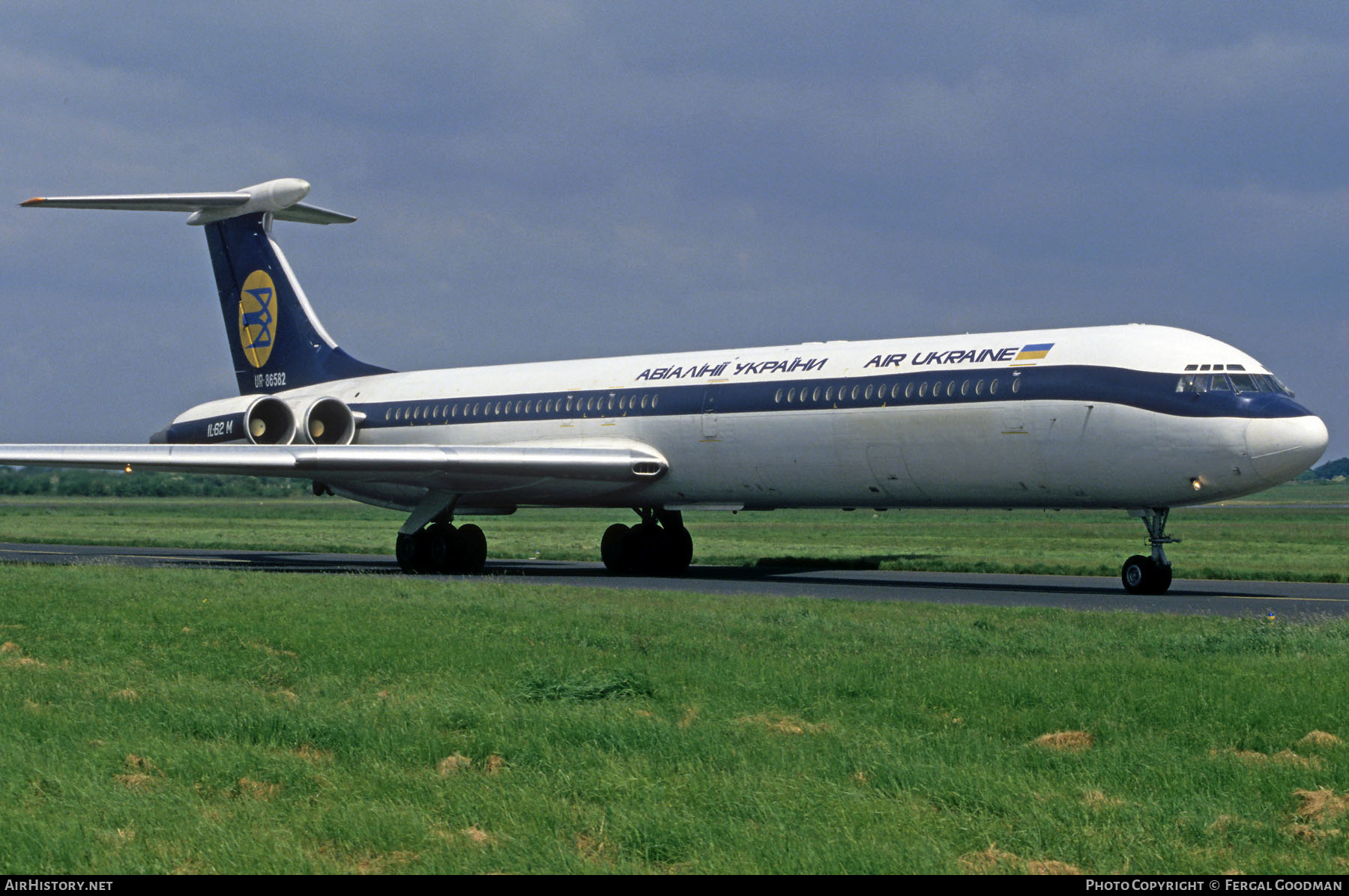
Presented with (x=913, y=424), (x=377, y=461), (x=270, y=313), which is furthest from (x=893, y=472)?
(x=270, y=313)

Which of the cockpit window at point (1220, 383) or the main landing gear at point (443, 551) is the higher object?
the cockpit window at point (1220, 383)

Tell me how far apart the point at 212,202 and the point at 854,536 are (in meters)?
22.4

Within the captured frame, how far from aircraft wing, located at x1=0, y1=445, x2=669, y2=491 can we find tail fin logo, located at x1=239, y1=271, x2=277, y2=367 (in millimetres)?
7639

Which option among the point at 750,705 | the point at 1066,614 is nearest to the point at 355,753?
the point at 750,705

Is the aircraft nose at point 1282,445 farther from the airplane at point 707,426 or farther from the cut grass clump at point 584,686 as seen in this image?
the cut grass clump at point 584,686

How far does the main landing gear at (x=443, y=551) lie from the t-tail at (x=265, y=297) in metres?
7.32

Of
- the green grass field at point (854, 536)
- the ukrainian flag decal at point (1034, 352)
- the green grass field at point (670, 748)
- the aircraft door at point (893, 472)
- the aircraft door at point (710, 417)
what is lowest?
the green grass field at point (670, 748)

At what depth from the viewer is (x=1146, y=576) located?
20.6 metres

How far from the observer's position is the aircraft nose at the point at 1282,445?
19359 mm

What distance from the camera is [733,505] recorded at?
26.0 metres

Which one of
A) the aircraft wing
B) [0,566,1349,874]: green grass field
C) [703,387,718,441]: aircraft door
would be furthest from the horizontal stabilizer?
[0,566,1349,874]: green grass field

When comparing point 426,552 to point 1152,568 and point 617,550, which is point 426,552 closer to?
point 617,550

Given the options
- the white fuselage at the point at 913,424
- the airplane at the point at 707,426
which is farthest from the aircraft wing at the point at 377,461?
the white fuselage at the point at 913,424

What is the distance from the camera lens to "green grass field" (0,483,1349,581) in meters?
30.0
